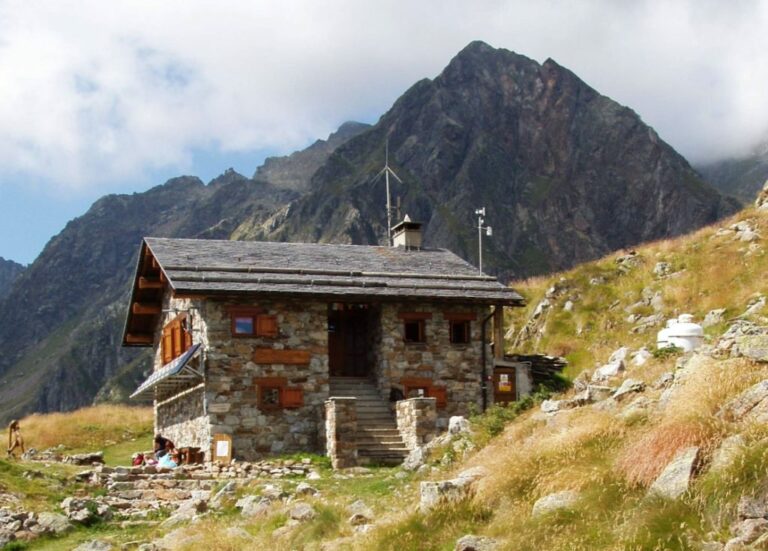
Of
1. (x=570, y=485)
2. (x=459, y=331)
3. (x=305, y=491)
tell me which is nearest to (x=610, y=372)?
(x=305, y=491)

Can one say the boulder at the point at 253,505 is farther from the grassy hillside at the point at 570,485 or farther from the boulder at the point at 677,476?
the boulder at the point at 677,476

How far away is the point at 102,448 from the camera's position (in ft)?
125

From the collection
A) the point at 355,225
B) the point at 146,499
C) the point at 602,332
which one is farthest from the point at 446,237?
the point at 146,499

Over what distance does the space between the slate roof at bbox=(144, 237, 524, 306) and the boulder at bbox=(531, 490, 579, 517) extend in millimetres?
18679

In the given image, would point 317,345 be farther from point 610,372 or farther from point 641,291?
point 641,291

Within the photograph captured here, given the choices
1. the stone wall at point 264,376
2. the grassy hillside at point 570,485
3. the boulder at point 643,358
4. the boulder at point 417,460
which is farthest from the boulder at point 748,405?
the stone wall at point 264,376

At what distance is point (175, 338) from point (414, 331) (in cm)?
851

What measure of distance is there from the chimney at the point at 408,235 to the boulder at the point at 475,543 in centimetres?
2671

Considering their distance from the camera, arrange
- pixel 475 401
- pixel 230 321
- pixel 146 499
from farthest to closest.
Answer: pixel 475 401, pixel 230 321, pixel 146 499

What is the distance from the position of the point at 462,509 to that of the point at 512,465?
1.05 metres

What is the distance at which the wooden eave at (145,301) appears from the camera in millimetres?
36062

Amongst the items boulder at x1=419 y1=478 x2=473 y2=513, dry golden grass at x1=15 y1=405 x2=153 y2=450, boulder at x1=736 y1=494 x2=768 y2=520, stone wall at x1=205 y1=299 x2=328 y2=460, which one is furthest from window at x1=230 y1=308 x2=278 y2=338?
boulder at x1=736 y1=494 x2=768 y2=520

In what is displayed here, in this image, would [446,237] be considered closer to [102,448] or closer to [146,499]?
[102,448]

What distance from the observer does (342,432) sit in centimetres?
2706
